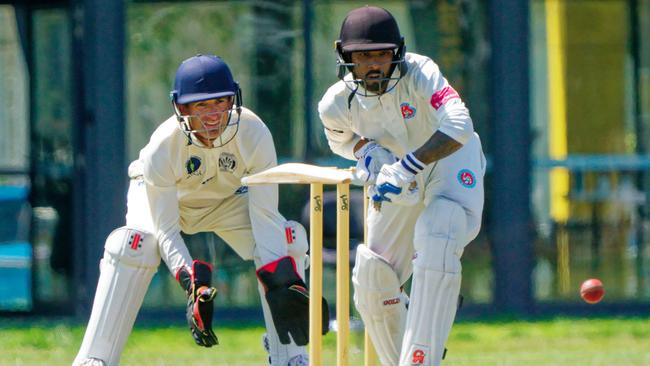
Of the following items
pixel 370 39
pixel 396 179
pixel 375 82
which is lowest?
pixel 396 179

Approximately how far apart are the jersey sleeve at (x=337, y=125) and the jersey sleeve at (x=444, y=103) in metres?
0.34

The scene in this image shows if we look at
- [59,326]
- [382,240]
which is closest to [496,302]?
[59,326]

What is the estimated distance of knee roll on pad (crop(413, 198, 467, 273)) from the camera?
17.3 feet

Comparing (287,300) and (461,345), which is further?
(461,345)

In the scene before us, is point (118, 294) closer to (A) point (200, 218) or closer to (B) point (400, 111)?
(A) point (200, 218)

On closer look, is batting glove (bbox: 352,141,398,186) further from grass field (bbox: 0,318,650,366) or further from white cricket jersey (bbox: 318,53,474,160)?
grass field (bbox: 0,318,650,366)

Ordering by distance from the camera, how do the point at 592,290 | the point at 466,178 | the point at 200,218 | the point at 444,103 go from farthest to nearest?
1. the point at 592,290
2. the point at 200,218
3. the point at 466,178
4. the point at 444,103

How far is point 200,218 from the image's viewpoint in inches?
240

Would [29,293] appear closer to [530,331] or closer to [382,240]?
[530,331]

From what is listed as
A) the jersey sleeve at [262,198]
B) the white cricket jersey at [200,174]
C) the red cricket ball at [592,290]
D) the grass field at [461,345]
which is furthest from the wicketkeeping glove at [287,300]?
the grass field at [461,345]

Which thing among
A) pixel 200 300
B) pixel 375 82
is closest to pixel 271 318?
pixel 200 300

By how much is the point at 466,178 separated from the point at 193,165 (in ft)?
3.38

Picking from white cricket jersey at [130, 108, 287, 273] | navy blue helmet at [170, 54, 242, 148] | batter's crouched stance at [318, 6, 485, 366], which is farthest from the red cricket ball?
navy blue helmet at [170, 54, 242, 148]

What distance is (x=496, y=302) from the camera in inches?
376
